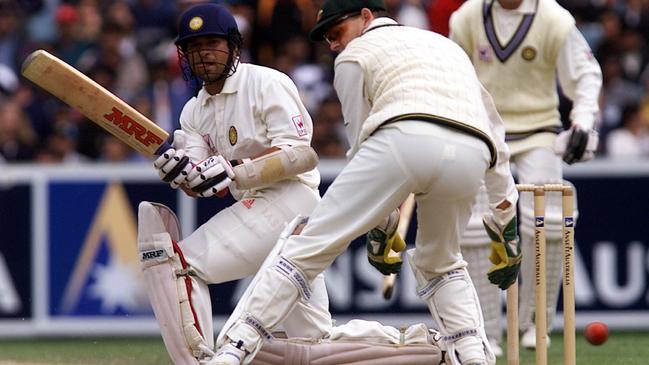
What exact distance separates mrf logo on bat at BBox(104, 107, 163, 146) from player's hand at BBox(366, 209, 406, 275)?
3.20 ft

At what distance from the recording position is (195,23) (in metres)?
6.24

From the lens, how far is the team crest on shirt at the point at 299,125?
625cm

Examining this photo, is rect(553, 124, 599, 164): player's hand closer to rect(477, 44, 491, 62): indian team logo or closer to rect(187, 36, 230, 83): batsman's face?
rect(477, 44, 491, 62): indian team logo

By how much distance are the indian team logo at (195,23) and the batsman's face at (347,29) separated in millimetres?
651

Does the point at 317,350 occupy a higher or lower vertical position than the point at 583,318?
higher

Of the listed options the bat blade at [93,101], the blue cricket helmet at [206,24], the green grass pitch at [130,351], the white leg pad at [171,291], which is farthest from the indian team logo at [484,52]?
the white leg pad at [171,291]

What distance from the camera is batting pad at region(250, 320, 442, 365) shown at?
5.96m

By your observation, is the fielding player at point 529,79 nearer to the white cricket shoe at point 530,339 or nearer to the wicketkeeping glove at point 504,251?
the white cricket shoe at point 530,339

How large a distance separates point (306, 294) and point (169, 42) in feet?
22.4

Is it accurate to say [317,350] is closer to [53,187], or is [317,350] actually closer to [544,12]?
[544,12]

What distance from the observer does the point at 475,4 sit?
7953 millimetres

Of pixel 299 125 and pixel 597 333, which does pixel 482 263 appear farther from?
→ pixel 299 125

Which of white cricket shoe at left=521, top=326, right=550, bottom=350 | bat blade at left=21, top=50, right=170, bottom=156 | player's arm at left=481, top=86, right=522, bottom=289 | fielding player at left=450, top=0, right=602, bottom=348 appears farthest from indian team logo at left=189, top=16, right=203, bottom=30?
white cricket shoe at left=521, top=326, right=550, bottom=350

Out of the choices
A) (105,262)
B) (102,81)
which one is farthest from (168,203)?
(102,81)
